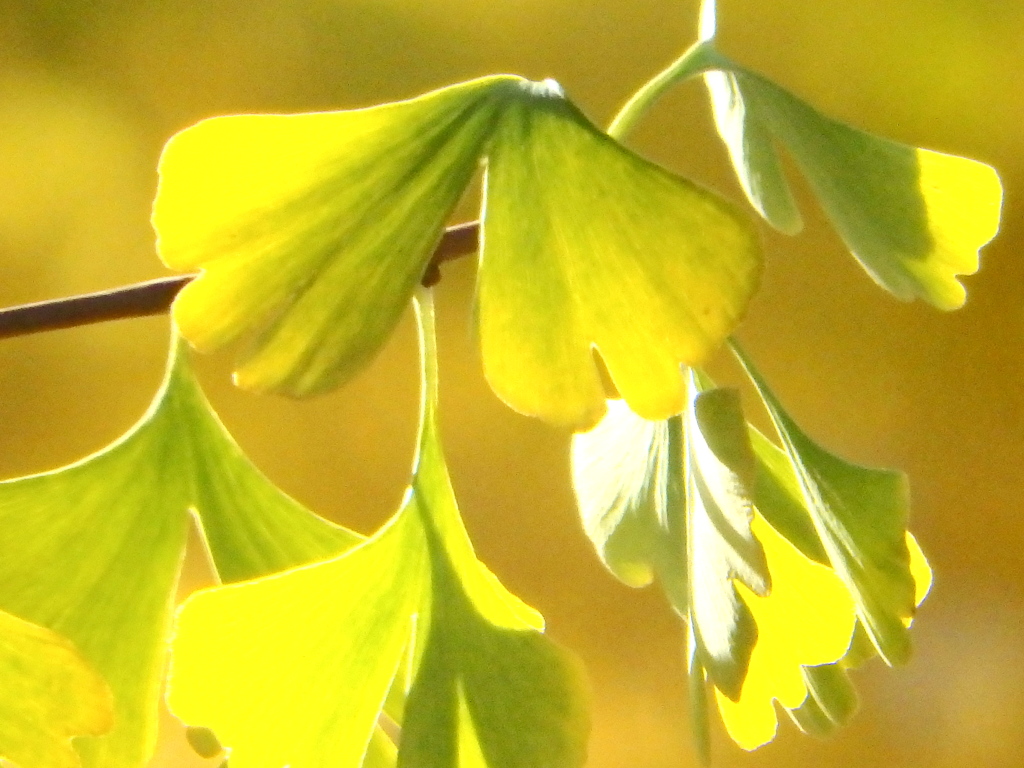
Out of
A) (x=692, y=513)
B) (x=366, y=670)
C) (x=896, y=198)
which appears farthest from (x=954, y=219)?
(x=366, y=670)

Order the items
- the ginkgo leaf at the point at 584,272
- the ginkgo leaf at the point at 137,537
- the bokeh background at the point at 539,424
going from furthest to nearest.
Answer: the bokeh background at the point at 539,424
the ginkgo leaf at the point at 137,537
the ginkgo leaf at the point at 584,272

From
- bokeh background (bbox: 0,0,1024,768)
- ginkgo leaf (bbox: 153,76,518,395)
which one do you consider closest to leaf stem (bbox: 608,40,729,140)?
ginkgo leaf (bbox: 153,76,518,395)

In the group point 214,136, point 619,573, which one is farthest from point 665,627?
point 214,136

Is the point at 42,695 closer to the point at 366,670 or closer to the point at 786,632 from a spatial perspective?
the point at 366,670

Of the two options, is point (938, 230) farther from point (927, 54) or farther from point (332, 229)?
point (927, 54)

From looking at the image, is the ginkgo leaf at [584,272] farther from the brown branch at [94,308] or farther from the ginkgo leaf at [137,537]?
the ginkgo leaf at [137,537]

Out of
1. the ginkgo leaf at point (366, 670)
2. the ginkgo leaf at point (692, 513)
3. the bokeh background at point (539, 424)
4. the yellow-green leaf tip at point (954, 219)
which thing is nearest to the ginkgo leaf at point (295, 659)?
the ginkgo leaf at point (366, 670)

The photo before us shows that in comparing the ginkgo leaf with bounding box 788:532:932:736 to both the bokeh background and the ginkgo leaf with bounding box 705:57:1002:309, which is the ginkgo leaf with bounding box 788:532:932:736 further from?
the bokeh background
